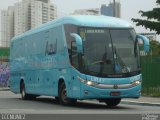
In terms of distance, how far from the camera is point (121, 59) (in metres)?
18.5

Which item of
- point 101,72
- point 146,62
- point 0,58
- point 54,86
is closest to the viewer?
point 101,72

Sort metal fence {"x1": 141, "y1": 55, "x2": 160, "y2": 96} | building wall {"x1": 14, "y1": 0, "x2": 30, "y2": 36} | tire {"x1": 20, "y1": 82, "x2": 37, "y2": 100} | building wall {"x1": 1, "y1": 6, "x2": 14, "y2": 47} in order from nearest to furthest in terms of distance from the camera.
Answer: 1. tire {"x1": 20, "y1": 82, "x2": 37, "y2": 100}
2. metal fence {"x1": 141, "y1": 55, "x2": 160, "y2": 96}
3. building wall {"x1": 14, "y1": 0, "x2": 30, "y2": 36}
4. building wall {"x1": 1, "y1": 6, "x2": 14, "y2": 47}

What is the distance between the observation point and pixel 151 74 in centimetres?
3008

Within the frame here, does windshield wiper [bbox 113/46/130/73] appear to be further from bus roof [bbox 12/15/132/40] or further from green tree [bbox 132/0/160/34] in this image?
green tree [bbox 132/0/160/34]

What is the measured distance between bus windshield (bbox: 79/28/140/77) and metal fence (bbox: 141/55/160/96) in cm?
1067

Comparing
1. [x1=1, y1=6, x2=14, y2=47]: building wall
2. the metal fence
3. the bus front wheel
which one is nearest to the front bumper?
the bus front wheel

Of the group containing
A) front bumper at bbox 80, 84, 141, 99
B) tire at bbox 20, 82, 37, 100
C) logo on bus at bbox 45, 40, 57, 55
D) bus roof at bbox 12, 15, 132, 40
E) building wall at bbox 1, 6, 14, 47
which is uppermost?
building wall at bbox 1, 6, 14, 47

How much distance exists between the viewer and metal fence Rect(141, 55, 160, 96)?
1156 inches

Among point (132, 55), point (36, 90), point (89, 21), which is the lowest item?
point (36, 90)

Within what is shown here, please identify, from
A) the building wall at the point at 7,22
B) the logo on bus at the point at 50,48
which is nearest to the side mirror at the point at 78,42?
the logo on bus at the point at 50,48

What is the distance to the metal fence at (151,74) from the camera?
2938 centimetres

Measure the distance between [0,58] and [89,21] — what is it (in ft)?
138

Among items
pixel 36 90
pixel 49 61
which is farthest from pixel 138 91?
pixel 36 90

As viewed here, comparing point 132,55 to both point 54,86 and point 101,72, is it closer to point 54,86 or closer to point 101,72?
point 101,72
